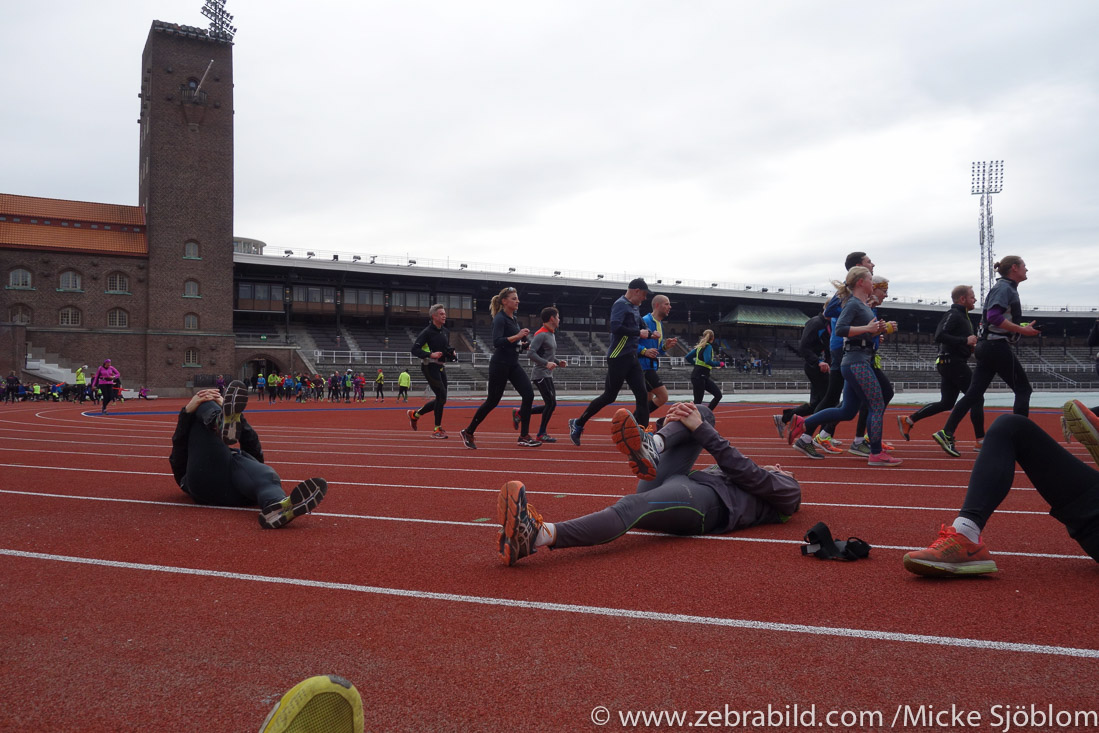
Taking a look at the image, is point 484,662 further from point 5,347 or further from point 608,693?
point 5,347

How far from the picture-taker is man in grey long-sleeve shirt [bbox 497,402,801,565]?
330 centimetres

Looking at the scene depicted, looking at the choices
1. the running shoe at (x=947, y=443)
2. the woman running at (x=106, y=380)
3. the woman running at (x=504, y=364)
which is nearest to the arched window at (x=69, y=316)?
the woman running at (x=106, y=380)

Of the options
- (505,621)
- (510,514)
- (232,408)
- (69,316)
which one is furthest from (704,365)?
(69,316)

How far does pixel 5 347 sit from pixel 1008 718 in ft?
A: 162

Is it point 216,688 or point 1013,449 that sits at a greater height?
point 1013,449

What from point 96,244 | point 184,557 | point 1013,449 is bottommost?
point 184,557

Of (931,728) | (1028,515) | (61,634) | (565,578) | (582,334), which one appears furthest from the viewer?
(582,334)

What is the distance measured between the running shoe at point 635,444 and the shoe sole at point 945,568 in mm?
1245

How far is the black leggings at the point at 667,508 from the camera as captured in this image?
3463 mm

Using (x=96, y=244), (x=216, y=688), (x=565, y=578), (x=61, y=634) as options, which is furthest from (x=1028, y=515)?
(x=96, y=244)

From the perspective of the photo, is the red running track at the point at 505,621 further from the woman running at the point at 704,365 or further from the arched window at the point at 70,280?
the arched window at the point at 70,280

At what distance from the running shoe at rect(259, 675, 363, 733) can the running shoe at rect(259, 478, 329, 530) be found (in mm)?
2659

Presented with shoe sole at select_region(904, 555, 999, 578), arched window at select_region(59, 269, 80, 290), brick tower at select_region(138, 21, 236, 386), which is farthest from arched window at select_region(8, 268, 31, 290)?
shoe sole at select_region(904, 555, 999, 578)

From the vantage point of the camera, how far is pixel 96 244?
149 ft
